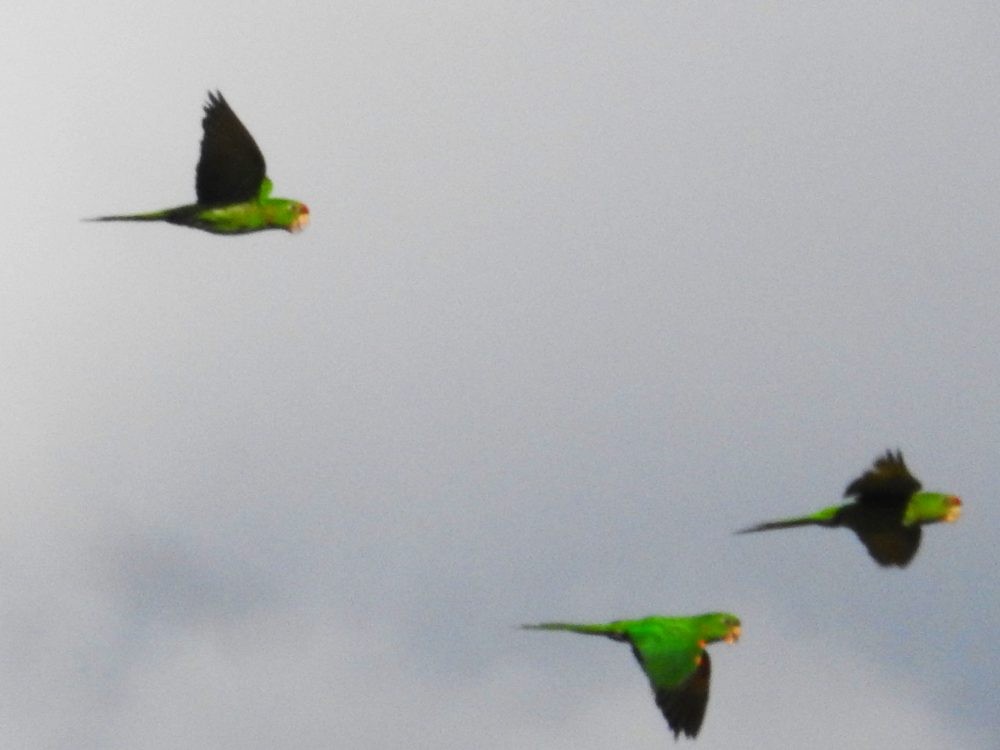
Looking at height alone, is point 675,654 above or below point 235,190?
below

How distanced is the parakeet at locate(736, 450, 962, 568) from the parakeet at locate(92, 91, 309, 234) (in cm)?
905

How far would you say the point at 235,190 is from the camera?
50.0 m

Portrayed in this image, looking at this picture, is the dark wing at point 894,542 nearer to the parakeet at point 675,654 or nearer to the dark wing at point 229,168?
the parakeet at point 675,654

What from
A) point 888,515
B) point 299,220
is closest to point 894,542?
point 888,515

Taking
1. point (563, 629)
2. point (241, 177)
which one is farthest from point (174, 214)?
point (563, 629)

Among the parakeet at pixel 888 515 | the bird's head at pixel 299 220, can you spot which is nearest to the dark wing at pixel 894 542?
the parakeet at pixel 888 515

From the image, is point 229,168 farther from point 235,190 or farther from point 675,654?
point 675,654

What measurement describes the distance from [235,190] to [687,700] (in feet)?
34.2

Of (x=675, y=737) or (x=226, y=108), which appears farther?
(x=226, y=108)

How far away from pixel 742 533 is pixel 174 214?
1039 cm

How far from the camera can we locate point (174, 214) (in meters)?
49.6

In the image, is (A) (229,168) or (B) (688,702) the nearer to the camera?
(B) (688,702)

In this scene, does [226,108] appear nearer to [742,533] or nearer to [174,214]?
[174,214]

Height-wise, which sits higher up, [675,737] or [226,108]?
[226,108]
